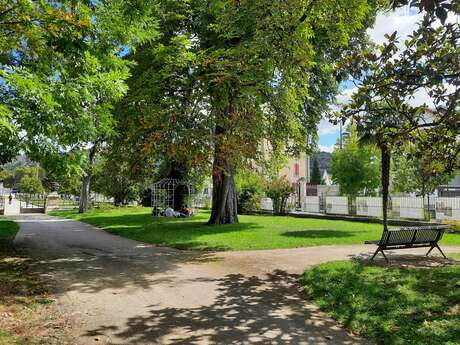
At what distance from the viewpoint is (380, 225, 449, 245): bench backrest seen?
10477 millimetres

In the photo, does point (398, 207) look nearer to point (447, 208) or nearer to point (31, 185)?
point (447, 208)

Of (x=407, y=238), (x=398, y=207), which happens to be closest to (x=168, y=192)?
(x=398, y=207)

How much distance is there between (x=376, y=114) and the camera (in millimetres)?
7141

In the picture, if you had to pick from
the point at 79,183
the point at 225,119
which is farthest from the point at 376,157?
the point at 79,183

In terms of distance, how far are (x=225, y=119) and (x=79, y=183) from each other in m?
43.0

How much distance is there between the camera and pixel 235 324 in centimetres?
618

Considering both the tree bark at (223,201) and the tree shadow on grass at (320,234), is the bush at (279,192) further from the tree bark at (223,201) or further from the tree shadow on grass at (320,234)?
the tree shadow on grass at (320,234)

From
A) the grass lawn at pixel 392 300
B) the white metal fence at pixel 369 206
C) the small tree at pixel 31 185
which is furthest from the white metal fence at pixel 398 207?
the small tree at pixel 31 185

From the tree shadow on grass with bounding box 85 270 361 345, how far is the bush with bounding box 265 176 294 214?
A: 78.3 feet

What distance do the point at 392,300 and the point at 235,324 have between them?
2.62m

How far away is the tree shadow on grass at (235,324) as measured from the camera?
18.4ft

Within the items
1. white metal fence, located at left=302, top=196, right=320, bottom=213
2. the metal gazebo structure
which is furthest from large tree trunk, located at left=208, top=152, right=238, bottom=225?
the metal gazebo structure

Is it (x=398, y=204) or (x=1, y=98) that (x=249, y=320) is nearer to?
(x=1, y=98)

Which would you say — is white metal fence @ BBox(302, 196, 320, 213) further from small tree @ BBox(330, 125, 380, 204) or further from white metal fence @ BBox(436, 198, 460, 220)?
white metal fence @ BBox(436, 198, 460, 220)
